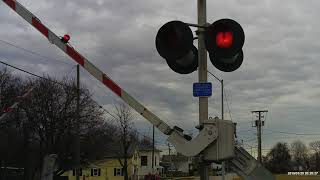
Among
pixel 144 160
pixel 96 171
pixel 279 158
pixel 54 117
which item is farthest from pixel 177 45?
pixel 279 158

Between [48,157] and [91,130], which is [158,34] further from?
[91,130]

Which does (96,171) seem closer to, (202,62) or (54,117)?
(54,117)

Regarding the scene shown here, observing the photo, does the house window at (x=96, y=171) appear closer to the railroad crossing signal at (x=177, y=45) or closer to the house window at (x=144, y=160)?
the house window at (x=144, y=160)

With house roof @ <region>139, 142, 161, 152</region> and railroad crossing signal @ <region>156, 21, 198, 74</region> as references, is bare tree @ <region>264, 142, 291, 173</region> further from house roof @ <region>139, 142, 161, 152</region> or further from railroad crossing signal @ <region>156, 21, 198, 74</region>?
railroad crossing signal @ <region>156, 21, 198, 74</region>

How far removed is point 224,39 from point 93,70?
1.67 m

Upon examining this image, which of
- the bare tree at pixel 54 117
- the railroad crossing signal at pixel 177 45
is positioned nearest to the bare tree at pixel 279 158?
the bare tree at pixel 54 117

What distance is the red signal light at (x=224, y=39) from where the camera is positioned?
711cm

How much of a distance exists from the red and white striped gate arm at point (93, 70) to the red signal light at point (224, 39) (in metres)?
1.23

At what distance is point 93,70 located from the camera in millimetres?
7043

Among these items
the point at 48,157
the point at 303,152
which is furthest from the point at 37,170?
the point at 303,152

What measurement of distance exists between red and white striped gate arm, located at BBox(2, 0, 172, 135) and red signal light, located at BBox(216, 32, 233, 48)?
1.23 metres

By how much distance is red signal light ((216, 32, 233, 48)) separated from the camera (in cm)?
711

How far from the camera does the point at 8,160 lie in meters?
57.0

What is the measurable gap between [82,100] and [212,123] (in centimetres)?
5391
